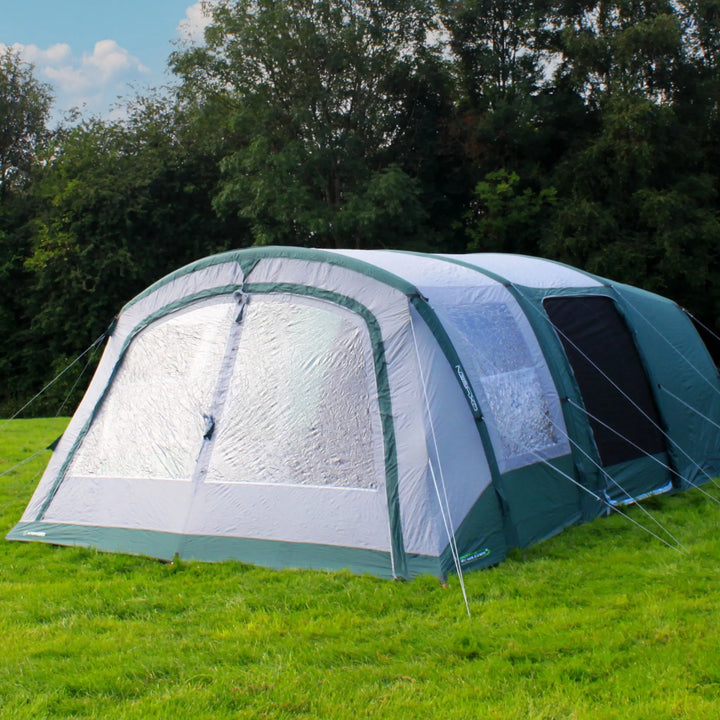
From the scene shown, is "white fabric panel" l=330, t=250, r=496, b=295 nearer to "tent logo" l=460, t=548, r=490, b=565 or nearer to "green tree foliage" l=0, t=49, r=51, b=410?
"tent logo" l=460, t=548, r=490, b=565

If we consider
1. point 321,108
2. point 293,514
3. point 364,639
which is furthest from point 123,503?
point 321,108

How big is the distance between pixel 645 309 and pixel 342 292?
360 cm

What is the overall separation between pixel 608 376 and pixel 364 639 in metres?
3.63

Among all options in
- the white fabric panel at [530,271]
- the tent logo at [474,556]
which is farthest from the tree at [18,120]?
the tent logo at [474,556]

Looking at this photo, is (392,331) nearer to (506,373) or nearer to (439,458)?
(439,458)

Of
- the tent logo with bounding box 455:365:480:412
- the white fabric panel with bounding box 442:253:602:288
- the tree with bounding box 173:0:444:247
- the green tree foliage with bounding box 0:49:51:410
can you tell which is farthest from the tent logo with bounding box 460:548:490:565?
the green tree foliage with bounding box 0:49:51:410

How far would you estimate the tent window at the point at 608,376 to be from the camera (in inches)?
255

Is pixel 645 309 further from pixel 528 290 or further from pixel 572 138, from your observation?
pixel 572 138

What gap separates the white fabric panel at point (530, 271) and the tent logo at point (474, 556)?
7.48ft

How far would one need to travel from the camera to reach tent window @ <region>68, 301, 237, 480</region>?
545 centimetres

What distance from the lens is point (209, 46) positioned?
2019 cm

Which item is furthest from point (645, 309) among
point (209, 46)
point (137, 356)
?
point (209, 46)

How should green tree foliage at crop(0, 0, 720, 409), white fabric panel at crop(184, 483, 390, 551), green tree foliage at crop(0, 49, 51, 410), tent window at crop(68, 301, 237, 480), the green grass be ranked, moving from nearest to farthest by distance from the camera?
the green grass, white fabric panel at crop(184, 483, 390, 551), tent window at crop(68, 301, 237, 480), green tree foliage at crop(0, 0, 720, 409), green tree foliage at crop(0, 49, 51, 410)

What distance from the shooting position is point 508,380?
18.4 ft
